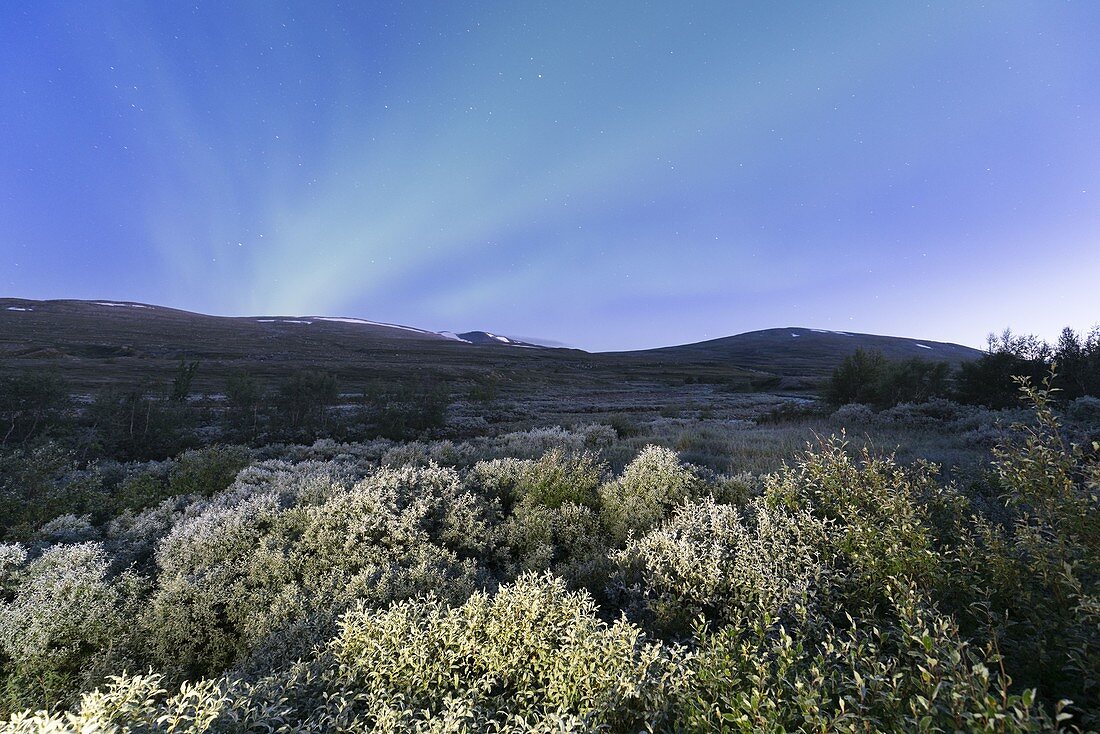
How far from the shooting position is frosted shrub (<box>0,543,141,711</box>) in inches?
135

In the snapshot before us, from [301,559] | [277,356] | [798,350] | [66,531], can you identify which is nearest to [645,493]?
[301,559]

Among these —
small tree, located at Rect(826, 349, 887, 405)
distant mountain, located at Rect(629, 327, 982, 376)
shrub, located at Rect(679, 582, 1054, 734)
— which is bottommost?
shrub, located at Rect(679, 582, 1054, 734)

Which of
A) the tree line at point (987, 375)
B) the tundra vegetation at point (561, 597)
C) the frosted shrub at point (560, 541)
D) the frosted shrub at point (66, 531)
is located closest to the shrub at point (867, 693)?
the tundra vegetation at point (561, 597)

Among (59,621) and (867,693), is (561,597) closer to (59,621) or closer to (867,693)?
(867,693)

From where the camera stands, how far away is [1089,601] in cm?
217

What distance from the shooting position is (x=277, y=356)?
65062 millimetres

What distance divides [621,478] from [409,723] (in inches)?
192

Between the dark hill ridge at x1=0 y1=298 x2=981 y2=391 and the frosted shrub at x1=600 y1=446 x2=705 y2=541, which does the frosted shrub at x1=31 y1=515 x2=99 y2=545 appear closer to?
the frosted shrub at x1=600 y1=446 x2=705 y2=541

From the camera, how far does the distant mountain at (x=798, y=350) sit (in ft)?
315

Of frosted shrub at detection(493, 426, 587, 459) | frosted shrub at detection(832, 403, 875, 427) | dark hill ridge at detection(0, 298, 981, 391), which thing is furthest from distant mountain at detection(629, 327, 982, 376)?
frosted shrub at detection(493, 426, 587, 459)

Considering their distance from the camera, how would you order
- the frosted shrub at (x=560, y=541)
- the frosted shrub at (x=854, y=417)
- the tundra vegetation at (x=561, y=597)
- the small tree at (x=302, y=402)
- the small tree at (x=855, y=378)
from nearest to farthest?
the tundra vegetation at (x=561, y=597) < the frosted shrub at (x=560, y=541) < the frosted shrub at (x=854, y=417) < the small tree at (x=302, y=402) < the small tree at (x=855, y=378)

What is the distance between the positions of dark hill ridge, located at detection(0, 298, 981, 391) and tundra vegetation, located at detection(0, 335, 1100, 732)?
63.0ft

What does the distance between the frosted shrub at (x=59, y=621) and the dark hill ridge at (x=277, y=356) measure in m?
18.9

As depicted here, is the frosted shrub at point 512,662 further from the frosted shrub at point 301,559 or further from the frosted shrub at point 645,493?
the frosted shrub at point 645,493
